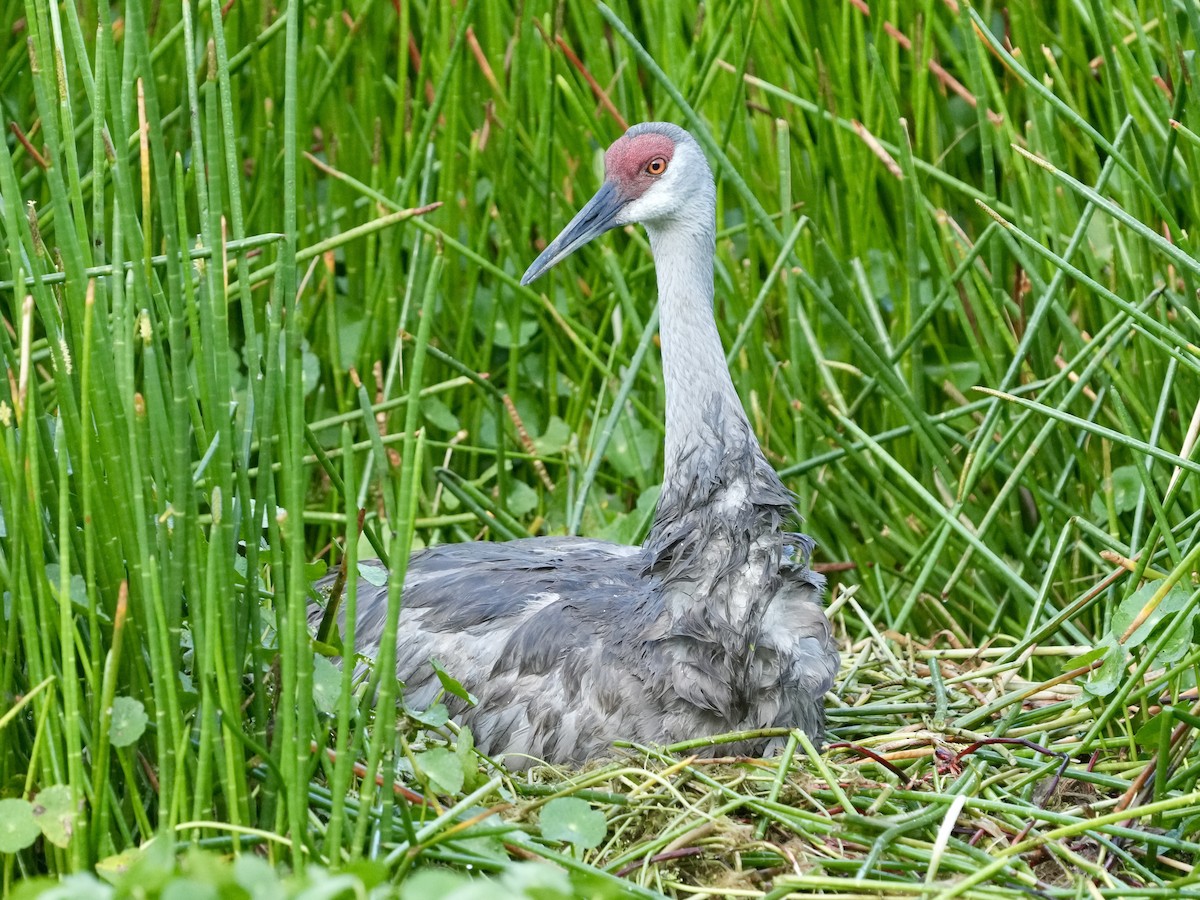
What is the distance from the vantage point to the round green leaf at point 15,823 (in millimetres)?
2096

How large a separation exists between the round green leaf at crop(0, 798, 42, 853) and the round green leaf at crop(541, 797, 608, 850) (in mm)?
766

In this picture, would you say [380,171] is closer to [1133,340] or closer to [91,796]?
[1133,340]

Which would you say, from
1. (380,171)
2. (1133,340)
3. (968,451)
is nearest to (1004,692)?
(968,451)

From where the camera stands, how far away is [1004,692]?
3.33 metres

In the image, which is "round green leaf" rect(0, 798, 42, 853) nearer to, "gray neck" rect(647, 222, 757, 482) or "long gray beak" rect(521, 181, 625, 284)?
"gray neck" rect(647, 222, 757, 482)

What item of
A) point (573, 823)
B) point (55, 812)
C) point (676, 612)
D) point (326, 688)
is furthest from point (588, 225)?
point (55, 812)

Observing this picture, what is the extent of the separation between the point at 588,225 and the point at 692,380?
0.49 m

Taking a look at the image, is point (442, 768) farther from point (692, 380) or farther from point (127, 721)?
point (692, 380)

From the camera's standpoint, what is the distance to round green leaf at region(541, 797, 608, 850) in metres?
2.36

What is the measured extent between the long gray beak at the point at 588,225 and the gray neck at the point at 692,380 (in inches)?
9.3

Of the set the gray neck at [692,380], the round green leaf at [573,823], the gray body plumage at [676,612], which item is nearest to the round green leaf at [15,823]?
the round green leaf at [573,823]

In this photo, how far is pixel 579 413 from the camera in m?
4.34

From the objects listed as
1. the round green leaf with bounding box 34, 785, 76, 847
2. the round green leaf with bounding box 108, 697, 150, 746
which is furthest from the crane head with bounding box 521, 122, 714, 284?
the round green leaf with bounding box 34, 785, 76, 847

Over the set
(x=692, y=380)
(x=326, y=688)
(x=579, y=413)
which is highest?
(x=692, y=380)
